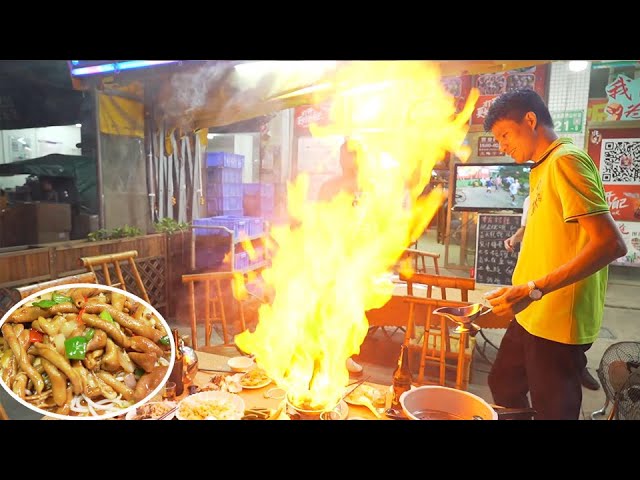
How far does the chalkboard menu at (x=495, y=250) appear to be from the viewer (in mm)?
6570

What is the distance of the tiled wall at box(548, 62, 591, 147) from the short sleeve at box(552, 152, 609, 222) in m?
6.78

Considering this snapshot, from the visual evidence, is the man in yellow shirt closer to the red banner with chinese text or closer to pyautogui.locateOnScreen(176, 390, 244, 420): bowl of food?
pyautogui.locateOnScreen(176, 390, 244, 420): bowl of food

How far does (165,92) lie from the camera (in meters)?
7.20

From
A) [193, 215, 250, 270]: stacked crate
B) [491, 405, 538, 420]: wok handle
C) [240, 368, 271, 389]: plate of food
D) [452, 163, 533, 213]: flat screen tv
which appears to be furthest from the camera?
[452, 163, 533, 213]: flat screen tv

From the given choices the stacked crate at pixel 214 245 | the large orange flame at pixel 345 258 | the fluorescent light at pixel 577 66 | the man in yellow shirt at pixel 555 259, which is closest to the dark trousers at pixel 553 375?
the man in yellow shirt at pixel 555 259

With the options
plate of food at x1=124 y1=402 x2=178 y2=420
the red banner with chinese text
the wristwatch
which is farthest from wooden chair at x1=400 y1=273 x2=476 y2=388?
the red banner with chinese text

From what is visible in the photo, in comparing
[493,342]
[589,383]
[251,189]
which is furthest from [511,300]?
[251,189]

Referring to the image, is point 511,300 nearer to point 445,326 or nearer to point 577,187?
point 577,187

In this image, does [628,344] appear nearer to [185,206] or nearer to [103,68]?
[103,68]

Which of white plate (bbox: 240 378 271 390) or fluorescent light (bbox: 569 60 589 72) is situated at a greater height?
fluorescent light (bbox: 569 60 589 72)

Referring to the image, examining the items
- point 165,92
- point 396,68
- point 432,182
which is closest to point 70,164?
point 165,92

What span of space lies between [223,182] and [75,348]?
23.9 feet

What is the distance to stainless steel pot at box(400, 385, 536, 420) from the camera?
5.81 ft

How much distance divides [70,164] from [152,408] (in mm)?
6742
